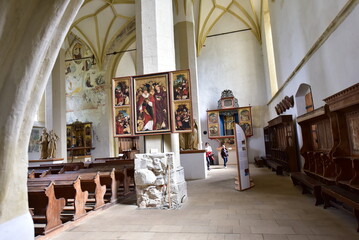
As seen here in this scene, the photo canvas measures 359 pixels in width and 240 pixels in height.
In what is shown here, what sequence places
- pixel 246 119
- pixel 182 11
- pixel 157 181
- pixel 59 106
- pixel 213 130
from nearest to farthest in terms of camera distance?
1. pixel 157 181
2. pixel 182 11
3. pixel 59 106
4. pixel 246 119
5. pixel 213 130

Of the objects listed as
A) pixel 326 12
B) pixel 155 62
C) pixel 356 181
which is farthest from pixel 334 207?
pixel 155 62

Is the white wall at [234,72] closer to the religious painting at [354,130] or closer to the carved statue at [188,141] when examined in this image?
the carved statue at [188,141]

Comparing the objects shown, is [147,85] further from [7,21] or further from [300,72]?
[300,72]

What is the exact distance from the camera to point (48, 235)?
361 centimetres

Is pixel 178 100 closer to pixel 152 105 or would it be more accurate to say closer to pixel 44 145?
pixel 152 105

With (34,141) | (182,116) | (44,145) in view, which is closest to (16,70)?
(182,116)

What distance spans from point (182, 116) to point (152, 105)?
0.74 m

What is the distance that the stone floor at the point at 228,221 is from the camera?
339 cm

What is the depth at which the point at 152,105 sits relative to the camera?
549cm

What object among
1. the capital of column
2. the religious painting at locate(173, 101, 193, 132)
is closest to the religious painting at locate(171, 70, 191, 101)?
the religious painting at locate(173, 101, 193, 132)

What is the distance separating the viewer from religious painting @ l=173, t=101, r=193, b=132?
17.5 ft

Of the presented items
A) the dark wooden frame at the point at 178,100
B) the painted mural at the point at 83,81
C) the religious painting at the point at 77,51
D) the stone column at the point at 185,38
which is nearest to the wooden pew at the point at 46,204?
the dark wooden frame at the point at 178,100

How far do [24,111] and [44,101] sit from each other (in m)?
19.0

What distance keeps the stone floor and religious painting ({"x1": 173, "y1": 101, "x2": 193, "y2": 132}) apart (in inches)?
66.0
